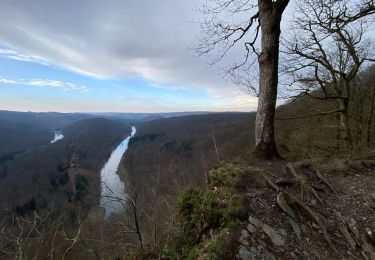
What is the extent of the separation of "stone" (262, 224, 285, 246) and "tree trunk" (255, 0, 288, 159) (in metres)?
2.95

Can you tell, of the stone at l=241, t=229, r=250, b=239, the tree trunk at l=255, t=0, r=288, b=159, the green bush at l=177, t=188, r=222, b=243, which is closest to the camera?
the stone at l=241, t=229, r=250, b=239

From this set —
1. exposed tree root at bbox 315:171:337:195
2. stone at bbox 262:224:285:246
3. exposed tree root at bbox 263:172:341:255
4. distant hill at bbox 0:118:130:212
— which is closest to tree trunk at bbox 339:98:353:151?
exposed tree root at bbox 315:171:337:195

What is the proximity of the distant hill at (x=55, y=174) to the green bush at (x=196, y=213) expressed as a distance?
53.7 metres

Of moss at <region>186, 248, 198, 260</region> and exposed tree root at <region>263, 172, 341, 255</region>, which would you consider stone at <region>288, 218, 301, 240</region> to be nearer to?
exposed tree root at <region>263, 172, 341, 255</region>

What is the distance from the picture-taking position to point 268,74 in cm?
755

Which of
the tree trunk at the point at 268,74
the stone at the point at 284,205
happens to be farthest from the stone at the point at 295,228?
the tree trunk at the point at 268,74

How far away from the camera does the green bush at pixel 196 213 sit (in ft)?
15.8

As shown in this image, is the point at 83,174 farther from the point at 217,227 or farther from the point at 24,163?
the point at 217,227

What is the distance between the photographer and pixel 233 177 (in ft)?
19.0

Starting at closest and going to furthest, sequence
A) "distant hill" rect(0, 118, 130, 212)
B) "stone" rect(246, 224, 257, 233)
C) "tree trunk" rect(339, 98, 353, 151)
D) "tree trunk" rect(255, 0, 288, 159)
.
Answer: "stone" rect(246, 224, 257, 233) → "tree trunk" rect(255, 0, 288, 159) → "tree trunk" rect(339, 98, 353, 151) → "distant hill" rect(0, 118, 130, 212)

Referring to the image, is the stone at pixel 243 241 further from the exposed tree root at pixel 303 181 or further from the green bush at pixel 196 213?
the exposed tree root at pixel 303 181

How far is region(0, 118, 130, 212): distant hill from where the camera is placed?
75438 millimetres

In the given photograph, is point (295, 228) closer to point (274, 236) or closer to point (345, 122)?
point (274, 236)

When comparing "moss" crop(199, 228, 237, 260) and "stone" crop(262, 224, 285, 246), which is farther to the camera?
"stone" crop(262, 224, 285, 246)
